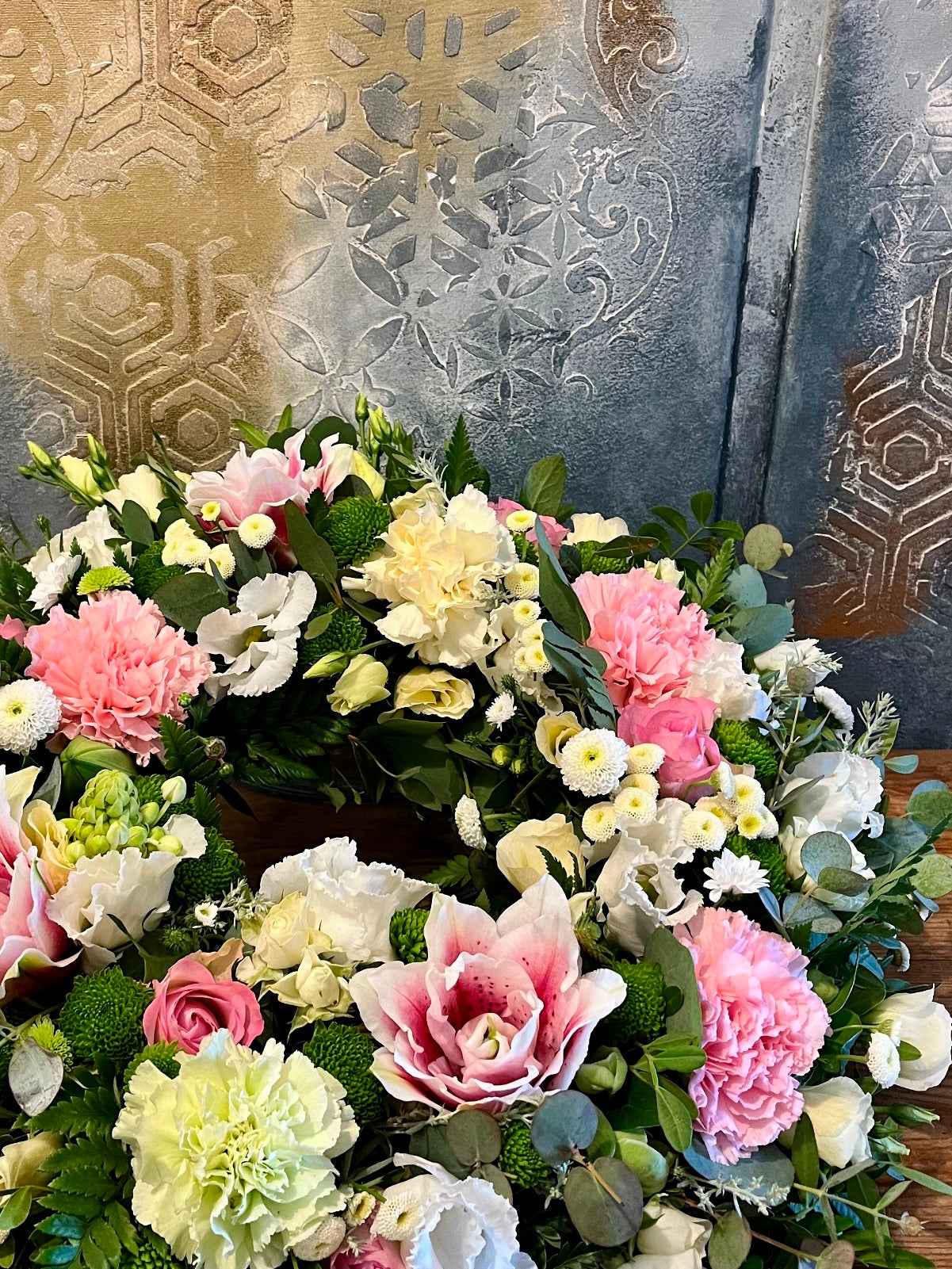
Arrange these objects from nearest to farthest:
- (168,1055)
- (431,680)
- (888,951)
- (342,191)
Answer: (168,1055) → (431,680) → (888,951) → (342,191)

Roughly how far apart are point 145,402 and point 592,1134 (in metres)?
0.88

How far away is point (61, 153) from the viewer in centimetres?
101

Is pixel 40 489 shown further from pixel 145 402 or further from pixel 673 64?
pixel 673 64

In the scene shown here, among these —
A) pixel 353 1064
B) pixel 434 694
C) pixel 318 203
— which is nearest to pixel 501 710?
pixel 434 694

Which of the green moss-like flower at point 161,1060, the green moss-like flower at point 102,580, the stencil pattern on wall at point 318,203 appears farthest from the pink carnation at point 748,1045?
the stencil pattern on wall at point 318,203

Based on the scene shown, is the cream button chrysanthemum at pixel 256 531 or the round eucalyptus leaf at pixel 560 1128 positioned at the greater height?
the cream button chrysanthemum at pixel 256 531

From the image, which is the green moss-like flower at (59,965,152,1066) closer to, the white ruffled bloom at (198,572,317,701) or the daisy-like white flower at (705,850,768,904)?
the white ruffled bloom at (198,572,317,701)

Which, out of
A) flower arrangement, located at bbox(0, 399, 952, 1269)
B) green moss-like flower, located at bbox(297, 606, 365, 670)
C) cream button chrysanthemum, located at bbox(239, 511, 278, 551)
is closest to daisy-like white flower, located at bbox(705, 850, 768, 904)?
flower arrangement, located at bbox(0, 399, 952, 1269)

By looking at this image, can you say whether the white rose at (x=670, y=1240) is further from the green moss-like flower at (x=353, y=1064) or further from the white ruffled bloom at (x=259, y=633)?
the white ruffled bloom at (x=259, y=633)

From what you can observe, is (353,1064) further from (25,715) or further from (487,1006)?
(25,715)

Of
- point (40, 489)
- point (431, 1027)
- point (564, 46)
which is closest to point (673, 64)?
point (564, 46)

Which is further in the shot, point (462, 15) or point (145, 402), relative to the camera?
point (145, 402)

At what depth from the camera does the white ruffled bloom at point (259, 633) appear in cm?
79

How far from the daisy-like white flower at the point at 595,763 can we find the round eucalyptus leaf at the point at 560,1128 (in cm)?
21
